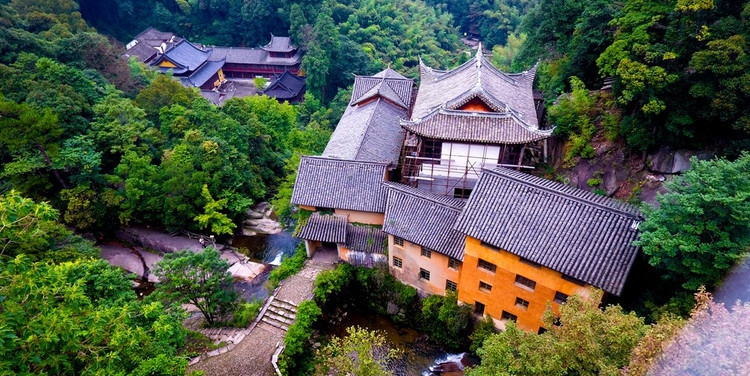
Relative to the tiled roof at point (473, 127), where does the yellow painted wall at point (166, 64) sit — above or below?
above

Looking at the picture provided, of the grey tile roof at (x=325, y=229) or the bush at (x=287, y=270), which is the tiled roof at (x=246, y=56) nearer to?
the grey tile roof at (x=325, y=229)

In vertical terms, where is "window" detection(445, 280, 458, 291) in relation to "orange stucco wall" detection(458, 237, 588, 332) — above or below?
below

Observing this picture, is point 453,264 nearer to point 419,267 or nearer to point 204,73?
point 419,267

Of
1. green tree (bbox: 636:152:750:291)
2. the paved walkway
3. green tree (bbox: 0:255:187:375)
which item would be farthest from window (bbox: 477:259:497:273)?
green tree (bbox: 0:255:187:375)

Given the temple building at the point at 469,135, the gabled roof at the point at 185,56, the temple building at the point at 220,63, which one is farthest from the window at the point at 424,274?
the gabled roof at the point at 185,56

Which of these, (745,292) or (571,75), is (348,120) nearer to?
(571,75)

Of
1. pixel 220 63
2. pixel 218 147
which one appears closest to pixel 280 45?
pixel 220 63

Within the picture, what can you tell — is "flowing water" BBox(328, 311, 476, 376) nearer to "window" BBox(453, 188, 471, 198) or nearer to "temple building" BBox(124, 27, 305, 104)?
"window" BBox(453, 188, 471, 198)
